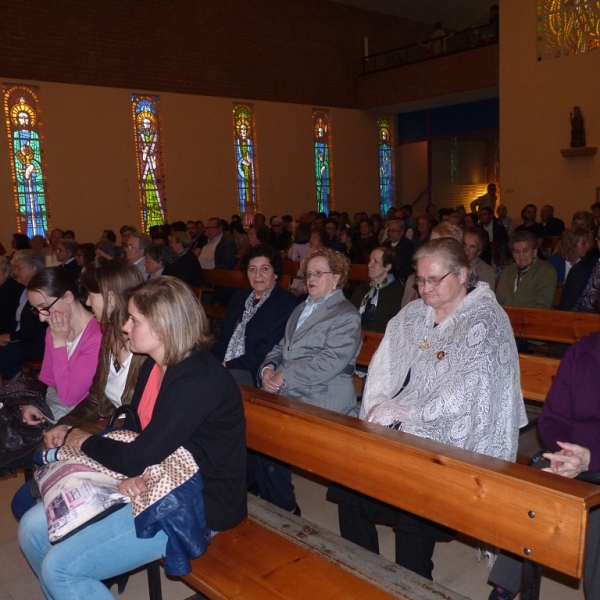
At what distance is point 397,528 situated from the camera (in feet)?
8.34

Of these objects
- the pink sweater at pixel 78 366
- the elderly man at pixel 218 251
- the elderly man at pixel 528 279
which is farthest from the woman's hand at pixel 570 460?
the elderly man at pixel 218 251

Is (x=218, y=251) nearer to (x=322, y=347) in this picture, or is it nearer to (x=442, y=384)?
(x=322, y=347)

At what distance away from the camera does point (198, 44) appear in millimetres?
14367

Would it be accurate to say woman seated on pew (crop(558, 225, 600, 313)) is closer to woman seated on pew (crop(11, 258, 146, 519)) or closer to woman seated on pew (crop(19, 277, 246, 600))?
woman seated on pew (crop(11, 258, 146, 519))

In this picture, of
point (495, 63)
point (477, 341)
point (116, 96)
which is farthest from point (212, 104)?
point (477, 341)

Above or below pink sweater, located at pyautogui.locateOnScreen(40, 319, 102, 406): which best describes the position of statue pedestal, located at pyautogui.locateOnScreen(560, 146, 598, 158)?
above

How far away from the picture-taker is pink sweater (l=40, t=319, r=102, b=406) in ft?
10.3

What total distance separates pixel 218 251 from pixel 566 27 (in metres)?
7.70

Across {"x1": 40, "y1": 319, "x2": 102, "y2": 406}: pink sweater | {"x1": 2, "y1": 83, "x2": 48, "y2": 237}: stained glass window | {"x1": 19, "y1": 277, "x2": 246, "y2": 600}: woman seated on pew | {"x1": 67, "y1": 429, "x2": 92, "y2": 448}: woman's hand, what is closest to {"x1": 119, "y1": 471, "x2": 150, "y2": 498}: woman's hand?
{"x1": 19, "y1": 277, "x2": 246, "y2": 600}: woman seated on pew

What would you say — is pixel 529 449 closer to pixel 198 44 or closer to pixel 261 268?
pixel 261 268

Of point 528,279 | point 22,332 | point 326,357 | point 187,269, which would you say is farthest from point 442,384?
point 187,269

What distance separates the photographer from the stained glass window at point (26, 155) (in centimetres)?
1215

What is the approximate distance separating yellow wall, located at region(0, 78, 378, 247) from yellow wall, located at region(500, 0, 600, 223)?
5297 millimetres

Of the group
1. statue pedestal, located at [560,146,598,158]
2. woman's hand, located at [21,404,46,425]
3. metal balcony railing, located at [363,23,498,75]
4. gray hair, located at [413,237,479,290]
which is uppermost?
metal balcony railing, located at [363,23,498,75]
